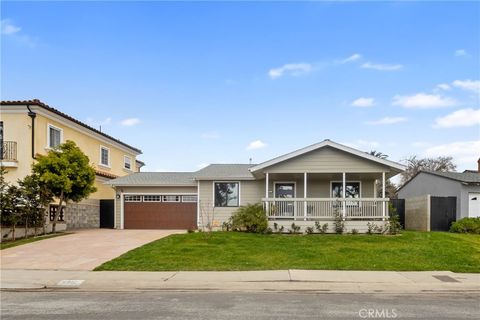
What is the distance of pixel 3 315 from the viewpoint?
7465 millimetres

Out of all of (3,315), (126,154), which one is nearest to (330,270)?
(3,315)

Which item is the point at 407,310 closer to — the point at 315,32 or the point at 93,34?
the point at 315,32

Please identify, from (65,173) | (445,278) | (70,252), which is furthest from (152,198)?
(445,278)

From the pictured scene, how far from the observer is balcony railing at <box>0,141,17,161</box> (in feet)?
71.1

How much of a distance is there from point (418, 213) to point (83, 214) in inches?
741

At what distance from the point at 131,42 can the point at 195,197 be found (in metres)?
9.63

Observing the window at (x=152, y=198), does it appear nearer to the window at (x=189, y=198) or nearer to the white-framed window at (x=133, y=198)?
the white-framed window at (x=133, y=198)

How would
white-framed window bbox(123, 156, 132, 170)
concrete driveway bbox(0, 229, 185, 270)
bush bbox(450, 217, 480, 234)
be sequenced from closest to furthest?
concrete driveway bbox(0, 229, 185, 270) < bush bbox(450, 217, 480, 234) < white-framed window bbox(123, 156, 132, 170)

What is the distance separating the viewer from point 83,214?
1022 inches

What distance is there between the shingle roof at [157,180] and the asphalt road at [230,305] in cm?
1465

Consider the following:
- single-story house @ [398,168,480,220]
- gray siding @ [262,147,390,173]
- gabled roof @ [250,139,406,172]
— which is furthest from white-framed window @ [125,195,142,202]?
single-story house @ [398,168,480,220]

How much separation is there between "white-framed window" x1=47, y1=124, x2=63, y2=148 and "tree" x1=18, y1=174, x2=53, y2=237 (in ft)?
13.4

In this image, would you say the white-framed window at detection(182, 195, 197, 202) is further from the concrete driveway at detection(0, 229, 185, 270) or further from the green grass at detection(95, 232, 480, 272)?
the green grass at detection(95, 232, 480, 272)

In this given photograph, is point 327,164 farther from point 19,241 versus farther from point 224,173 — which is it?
point 19,241
